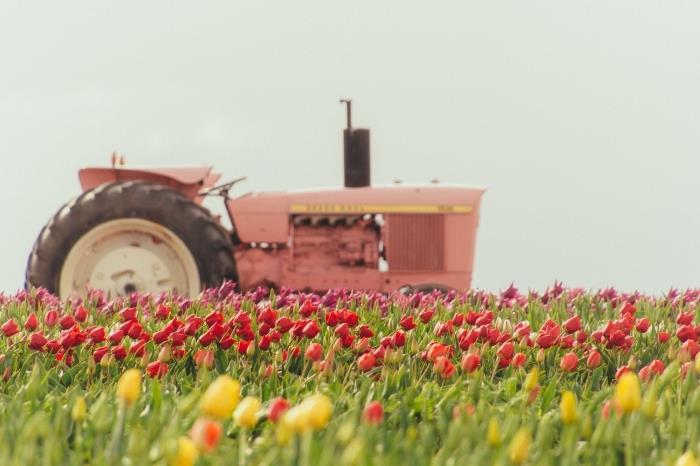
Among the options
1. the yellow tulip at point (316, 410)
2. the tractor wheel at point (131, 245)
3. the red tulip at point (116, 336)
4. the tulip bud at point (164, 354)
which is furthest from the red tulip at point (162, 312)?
the yellow tulip at point (316, 410)

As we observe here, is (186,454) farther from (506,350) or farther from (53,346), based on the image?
(53,346)

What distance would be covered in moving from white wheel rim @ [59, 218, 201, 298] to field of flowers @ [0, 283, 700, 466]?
1.90 meters

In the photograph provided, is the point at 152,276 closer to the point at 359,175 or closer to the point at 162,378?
the point at 359,175

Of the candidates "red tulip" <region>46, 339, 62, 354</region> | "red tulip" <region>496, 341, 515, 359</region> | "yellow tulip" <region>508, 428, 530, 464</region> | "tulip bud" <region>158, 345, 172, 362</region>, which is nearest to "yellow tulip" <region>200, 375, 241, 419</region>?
"yellow tulip" <region>508, 428, 530, 464</region>

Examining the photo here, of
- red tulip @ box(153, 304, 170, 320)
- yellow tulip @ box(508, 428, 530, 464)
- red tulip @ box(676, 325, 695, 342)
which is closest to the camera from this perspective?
yellow tulip @ box(508, 428, 530, 464)

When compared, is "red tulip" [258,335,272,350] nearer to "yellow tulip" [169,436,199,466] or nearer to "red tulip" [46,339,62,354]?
"red tulip" [46,339,62,354]

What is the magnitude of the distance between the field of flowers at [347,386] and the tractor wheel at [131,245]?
1.77 m

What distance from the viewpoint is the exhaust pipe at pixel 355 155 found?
8789 millimetres

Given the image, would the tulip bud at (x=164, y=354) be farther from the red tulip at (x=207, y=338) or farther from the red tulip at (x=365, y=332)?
the red tulip at (x=365, y=332)

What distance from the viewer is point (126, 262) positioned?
846 centimetres

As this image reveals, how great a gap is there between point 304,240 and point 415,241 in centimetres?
96

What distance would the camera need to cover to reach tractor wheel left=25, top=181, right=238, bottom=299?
8258mm

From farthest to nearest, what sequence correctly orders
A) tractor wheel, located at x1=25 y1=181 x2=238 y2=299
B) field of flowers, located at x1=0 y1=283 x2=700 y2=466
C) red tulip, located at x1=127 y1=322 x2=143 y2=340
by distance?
1. tractor wheel, located at x1=25 y1=181 x2=238 y2=299
2. red tulip, located at x1=127 y1=322 x2=143 y2=340
3. field of flowers, located at x1=0 y1=283 x2=700 y2=466

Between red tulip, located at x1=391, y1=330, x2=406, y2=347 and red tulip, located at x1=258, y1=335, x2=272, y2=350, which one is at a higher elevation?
red tulip, located at x1=391, y1=330, x2=406, y2=347
